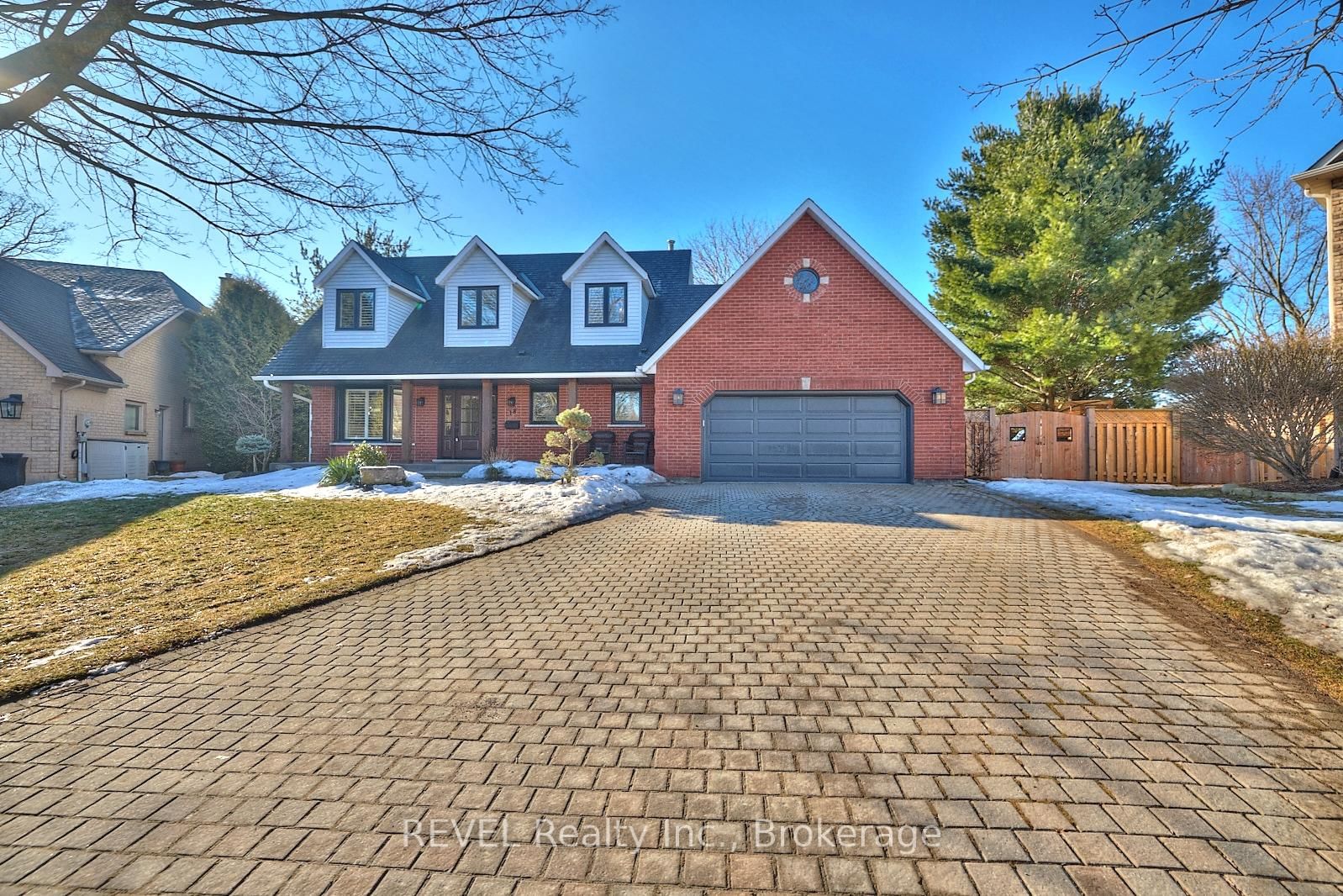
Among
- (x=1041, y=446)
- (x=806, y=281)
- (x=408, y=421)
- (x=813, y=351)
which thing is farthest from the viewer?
(x=408, y=421)

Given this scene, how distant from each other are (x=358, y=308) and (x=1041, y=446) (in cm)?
2160

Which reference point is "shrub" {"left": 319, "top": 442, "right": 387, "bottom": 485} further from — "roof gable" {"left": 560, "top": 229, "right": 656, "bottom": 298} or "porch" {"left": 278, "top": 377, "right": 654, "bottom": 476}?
"roof gable" {"left": 560, "top": 229, "right": 656, "bottom": 298}

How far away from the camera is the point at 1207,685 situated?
10.7 feet

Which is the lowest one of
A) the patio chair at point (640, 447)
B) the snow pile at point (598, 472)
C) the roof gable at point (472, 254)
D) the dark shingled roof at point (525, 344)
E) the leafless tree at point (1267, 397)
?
the snow pile at point (598, 472)

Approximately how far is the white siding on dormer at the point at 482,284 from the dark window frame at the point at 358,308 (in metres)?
2.53

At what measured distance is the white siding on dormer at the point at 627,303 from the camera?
A: 17.7 metres

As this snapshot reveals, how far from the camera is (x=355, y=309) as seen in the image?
18641 millimetres

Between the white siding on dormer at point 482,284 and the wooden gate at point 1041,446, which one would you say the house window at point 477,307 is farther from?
the wooden gate at point 1041,446

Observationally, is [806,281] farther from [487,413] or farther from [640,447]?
[487,413]

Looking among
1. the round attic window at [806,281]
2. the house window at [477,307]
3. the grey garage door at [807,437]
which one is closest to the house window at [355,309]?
the house window at [477,307]

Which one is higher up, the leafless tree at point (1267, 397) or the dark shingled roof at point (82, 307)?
the dark shingled roof at point (82, 307)

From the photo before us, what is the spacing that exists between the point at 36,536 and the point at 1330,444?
23211mm

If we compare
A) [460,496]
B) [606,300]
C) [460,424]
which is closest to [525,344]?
[606,300]

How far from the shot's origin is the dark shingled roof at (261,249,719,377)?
17.1 m
